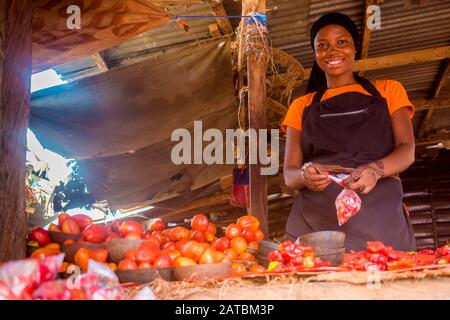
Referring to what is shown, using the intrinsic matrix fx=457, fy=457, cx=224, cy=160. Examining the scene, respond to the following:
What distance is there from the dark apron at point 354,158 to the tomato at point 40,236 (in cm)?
157

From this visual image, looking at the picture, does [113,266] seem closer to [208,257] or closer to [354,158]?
[208,257]

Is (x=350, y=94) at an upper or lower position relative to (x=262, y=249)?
upper

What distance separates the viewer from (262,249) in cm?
246

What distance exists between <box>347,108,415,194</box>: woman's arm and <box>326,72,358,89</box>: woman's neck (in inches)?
16.8

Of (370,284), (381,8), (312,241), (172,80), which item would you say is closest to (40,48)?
(172,80)

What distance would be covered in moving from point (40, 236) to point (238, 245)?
3.58ft

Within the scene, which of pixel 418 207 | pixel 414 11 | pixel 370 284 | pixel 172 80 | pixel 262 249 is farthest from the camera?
pixel 418 207

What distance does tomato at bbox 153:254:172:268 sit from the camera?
187 cm

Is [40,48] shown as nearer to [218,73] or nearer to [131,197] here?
[218,73]

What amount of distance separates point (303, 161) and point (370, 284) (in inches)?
68.0

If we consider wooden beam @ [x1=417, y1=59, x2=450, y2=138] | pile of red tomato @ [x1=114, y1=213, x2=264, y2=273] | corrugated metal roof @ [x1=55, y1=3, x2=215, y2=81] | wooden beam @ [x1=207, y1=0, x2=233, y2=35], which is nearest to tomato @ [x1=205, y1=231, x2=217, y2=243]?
pile of red tomato @ [x1=114, y1=213, x2=264, y2=273]

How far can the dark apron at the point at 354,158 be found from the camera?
9.35 feet
